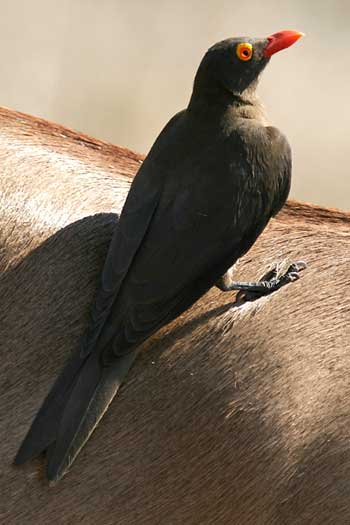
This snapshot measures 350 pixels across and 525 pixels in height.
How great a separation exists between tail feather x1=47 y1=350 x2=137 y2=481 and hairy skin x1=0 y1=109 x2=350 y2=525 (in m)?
0.16

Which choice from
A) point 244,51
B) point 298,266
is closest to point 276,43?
point 244,51

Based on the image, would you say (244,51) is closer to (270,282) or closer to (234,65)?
(234,65)

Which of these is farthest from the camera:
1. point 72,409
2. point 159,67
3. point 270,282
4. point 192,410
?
point 159,67

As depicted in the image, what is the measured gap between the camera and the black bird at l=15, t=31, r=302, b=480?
3148mm

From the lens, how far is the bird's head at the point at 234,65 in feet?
11.1

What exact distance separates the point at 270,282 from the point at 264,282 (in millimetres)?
33

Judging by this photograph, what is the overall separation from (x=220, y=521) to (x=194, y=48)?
5590mm

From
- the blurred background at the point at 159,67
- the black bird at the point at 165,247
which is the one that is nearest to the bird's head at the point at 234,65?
the black bird at the point at 165,247

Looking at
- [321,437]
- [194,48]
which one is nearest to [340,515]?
[321,437]

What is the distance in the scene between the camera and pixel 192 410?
11.2ft

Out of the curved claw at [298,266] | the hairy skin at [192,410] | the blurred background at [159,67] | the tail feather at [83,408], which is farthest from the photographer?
the blurred background at [159,67]

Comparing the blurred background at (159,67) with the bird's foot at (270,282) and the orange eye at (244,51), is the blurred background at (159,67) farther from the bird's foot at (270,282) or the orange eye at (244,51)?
the orange eye at (244,51)

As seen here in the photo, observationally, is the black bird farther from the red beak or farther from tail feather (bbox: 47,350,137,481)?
the red beak

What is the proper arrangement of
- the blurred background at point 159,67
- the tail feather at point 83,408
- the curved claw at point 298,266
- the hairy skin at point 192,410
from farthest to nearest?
1. the blurred background at point 159,67
2. the curved claw at point 298,266
3. the hairy skin at point 192,410
4. the tail feather at point 83,408
